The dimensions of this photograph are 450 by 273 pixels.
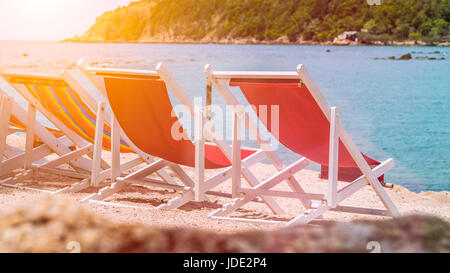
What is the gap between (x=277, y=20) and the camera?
50.2 metres

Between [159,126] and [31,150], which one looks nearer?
[159,126]

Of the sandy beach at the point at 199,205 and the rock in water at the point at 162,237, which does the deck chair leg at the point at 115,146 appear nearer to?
the sandy beach at the point at 199,205

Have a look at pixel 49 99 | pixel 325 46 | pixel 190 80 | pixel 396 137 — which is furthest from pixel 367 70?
pixel 49 99

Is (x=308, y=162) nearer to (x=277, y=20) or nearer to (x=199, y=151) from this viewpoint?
(x=199, y=151)

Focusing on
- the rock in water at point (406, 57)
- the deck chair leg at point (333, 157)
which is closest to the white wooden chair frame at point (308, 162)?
the deck chair leg at point (333, 157)

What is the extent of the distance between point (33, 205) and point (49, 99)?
2497 mm

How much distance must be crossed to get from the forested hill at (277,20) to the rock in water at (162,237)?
43.0 metres

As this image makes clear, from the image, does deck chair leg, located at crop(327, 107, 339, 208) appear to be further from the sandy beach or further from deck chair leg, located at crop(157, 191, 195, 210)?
deck chair leg, located at crop(157, 191, 195, 210)

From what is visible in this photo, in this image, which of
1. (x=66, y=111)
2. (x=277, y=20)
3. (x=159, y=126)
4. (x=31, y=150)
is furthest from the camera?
(x=277, y=20)

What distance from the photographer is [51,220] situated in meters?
1.67

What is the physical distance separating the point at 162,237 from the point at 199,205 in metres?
2.26

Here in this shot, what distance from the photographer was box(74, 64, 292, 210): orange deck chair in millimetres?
3191

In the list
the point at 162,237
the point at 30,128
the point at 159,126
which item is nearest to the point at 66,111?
the point at 30,128
